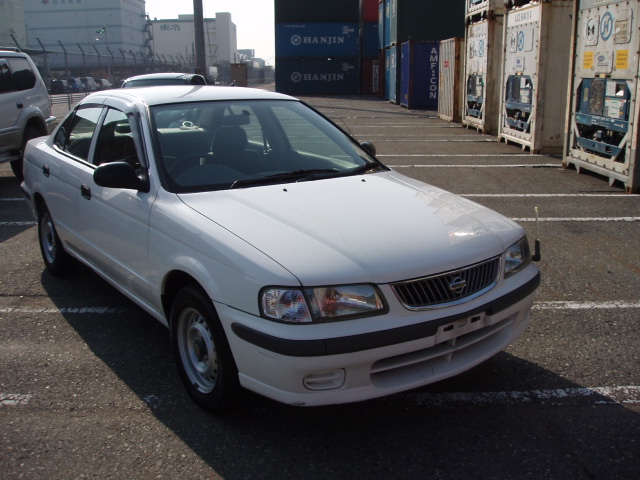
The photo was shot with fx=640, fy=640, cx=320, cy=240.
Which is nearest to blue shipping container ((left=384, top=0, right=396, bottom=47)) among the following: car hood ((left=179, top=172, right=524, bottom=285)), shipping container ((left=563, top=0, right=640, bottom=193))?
shipping container ((left=563, top=0, right=640, bottom=193))

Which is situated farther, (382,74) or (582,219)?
(382,74)

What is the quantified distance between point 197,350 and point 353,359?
0.98 meters

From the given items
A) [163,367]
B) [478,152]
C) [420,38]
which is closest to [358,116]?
[420,38]

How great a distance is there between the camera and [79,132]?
487 cm

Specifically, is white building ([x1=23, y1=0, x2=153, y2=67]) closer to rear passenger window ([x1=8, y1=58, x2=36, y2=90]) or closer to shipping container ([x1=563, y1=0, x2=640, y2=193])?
rear passenger window ([x1=8, y1=58, x2=36, y2=90])

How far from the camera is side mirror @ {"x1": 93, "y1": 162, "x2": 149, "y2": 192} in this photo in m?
3.53

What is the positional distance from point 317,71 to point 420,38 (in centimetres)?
1122

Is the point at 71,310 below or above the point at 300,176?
below

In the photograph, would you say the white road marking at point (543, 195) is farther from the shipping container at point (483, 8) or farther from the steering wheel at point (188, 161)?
the shipping container at point (483, 8)

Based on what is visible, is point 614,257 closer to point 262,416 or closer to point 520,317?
point 520,317

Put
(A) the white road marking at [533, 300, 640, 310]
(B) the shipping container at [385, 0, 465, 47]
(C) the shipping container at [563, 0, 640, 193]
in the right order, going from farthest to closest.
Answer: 1. (B) the shipping container at [385, 0, 465, 47]
2. (C) the shipping container at [563, 0, 640, 193]
3. (A) the white road marking at [533, 300, 640, 310]

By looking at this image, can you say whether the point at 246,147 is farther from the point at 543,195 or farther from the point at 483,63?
the point at 483,63

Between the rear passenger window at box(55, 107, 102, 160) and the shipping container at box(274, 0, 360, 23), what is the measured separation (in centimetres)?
3459

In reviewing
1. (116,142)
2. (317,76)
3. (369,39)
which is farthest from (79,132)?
(369,39)
